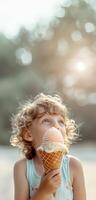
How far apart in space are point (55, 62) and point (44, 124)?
13.0ft

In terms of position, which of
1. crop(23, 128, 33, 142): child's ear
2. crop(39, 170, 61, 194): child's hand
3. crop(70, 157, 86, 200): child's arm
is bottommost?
crop(39, 170, 61, 194): child's hand

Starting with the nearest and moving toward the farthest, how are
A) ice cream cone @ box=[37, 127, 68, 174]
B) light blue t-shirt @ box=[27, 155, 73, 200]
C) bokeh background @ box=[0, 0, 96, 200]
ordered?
ice cream cone @ box=[37, 127, 68, 174] → light blue t-shirt @ box=[27, 155, 73, 200] → bokeh background @ box=[0, 0, 96, 200]

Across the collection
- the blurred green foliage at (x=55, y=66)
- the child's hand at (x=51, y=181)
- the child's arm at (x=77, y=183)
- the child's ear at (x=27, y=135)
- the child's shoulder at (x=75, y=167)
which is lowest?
the child's hand at (x=51, y=181)

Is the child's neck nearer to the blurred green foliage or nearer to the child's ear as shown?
the child's ear

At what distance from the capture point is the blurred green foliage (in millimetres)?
4832

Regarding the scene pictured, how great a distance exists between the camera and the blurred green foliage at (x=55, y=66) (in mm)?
4832

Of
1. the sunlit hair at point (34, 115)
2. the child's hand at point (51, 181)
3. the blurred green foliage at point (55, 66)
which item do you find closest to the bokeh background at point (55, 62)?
the blurred green foliage at point (55, 66)

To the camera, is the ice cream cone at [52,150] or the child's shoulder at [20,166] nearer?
the ice cream cone at [52,150]

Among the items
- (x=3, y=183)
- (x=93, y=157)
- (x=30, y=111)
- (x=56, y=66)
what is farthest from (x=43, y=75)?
(x=30, y=111)

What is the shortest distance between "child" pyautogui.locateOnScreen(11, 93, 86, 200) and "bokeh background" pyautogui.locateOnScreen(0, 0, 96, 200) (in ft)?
11.2

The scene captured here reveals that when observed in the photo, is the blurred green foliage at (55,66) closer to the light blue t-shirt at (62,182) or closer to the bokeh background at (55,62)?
the bokeh background at (55,62)

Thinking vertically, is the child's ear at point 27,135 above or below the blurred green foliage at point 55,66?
below

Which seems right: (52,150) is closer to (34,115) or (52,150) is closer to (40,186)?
(40,186)

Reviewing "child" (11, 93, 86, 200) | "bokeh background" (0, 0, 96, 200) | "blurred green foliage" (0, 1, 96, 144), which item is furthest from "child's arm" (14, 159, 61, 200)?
"blurred green foliage" (0, 1, 96, 144)
